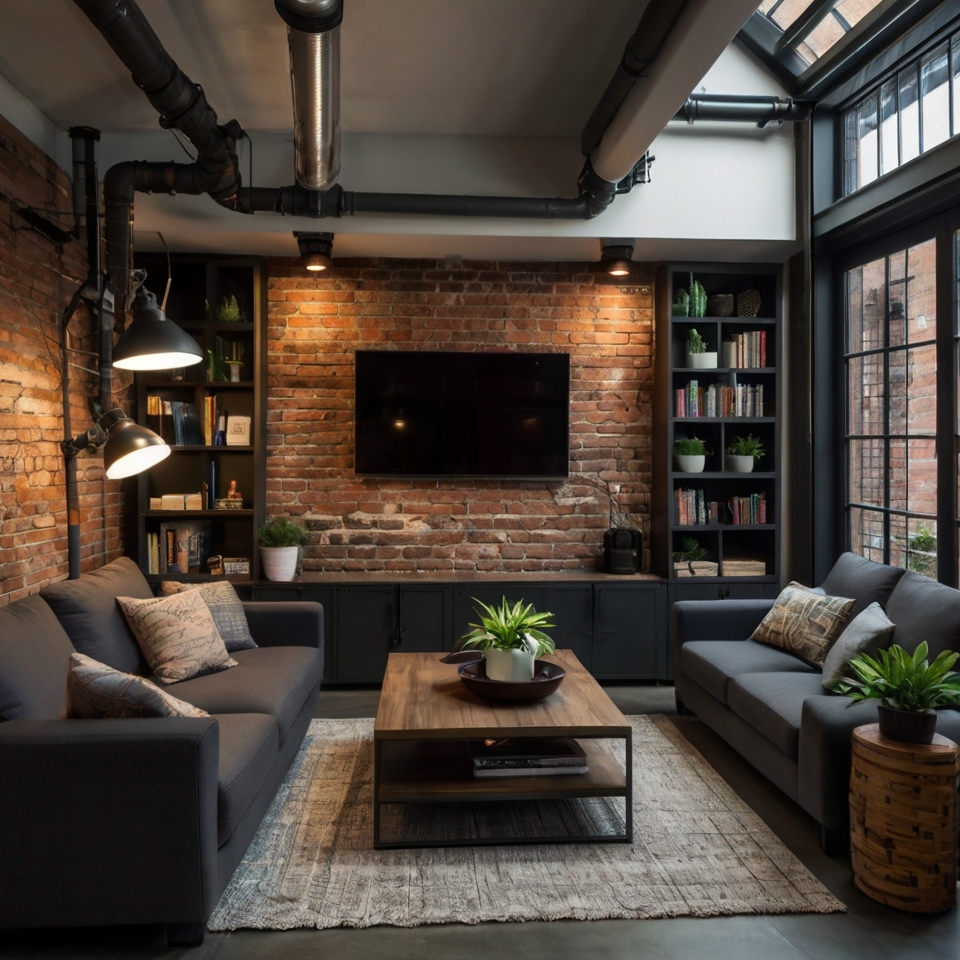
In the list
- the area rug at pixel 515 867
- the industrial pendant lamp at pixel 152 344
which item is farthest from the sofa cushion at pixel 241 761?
the industrial pendant lamp at pixel 152 344

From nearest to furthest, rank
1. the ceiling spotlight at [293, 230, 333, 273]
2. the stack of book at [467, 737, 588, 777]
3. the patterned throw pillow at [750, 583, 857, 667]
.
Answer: the stack of book at [467, 737, 588, 777] < the patterned throw pillow at [750, 583, 857, 667] < the ceiling spotlight at [293, 230, 333, 273]

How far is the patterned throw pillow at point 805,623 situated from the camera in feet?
12.3

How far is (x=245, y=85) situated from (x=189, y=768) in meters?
3.23

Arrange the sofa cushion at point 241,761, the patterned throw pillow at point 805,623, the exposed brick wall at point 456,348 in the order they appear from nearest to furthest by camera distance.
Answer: the sofa cushion at point 241,761 < the patterned throw pillow at point 805,623 < the exposed brick wall at point 456,348

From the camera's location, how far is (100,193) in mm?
4488

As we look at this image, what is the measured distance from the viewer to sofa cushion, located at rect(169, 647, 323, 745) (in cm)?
317

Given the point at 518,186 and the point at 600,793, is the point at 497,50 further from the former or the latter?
the point at 600,793

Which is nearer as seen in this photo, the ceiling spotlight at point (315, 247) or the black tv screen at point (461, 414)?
the ceiling spotlight at point (315, 247)

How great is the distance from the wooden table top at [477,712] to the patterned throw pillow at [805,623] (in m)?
1.03

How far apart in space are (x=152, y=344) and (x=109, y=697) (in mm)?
1334

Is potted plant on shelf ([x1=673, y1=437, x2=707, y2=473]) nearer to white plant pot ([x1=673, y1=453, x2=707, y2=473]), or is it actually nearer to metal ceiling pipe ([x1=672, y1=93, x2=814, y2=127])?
white plant pot ([x1=673, y1=453, x2=707, y2=473])

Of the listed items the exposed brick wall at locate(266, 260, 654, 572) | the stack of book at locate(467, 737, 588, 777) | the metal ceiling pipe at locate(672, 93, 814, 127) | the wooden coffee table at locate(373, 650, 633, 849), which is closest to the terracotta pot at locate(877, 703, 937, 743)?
the wooden coffee table at locate(373, 650, 633, 849)

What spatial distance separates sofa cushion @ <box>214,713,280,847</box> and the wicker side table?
1938 millimetres

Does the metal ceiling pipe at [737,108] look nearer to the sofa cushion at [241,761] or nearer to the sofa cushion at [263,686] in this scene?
the sofa cushion at [263,686]
